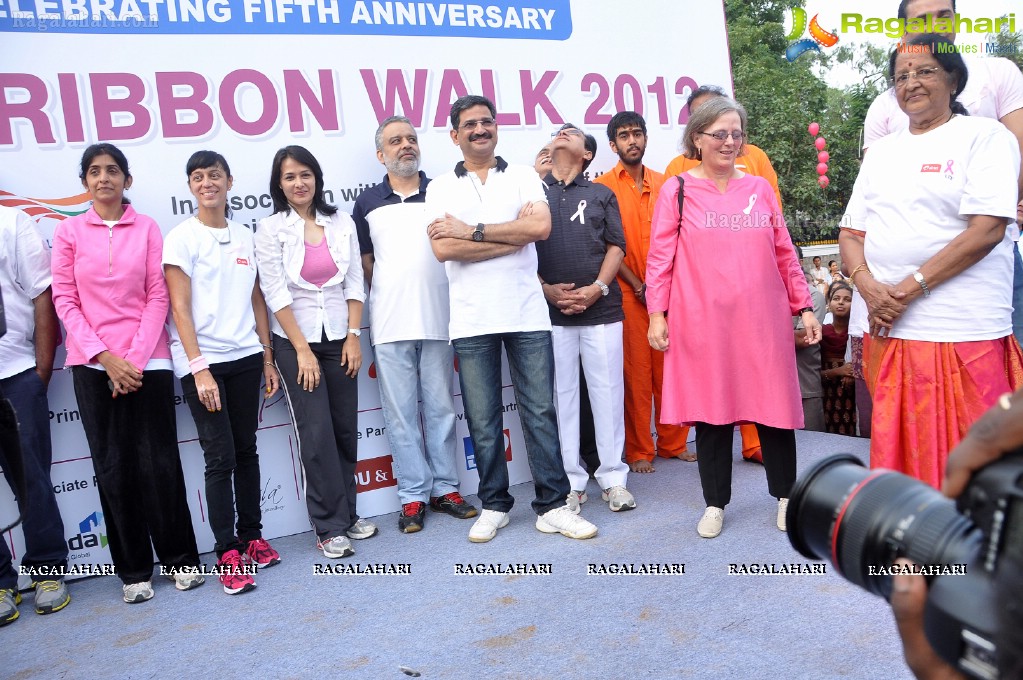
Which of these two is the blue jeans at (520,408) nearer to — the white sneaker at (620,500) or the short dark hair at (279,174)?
the white sneaker at (620,500)

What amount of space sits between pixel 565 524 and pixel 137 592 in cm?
171

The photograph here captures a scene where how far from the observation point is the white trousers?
384 centimetres

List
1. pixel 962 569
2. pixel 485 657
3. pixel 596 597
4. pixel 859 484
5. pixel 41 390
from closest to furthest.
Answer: pixel 962 569
pixel 859 484
pixel 485 657
pixel 596 597
pixel 41 390

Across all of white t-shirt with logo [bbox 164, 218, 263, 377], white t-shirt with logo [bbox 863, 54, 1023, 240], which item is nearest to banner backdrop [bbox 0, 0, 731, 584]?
white t-shirt with logo [bbox 164, 218, 263, 377]

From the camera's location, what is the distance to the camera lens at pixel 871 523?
3.42 feet

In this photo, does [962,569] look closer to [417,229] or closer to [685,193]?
[685,193]

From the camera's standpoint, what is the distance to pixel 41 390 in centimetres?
318

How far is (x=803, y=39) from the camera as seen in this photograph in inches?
763

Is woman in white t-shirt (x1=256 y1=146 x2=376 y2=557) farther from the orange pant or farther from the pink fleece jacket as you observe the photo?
the orange pant

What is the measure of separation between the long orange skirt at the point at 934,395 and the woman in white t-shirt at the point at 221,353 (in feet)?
7.89

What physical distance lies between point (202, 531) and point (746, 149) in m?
3.34

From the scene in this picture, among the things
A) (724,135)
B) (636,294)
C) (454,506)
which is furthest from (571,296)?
(454,506)

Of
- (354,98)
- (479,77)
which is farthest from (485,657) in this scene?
(479,77)

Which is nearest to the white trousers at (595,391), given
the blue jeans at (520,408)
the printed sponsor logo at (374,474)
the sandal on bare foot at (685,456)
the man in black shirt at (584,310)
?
the man in black shirt at (584,310)
